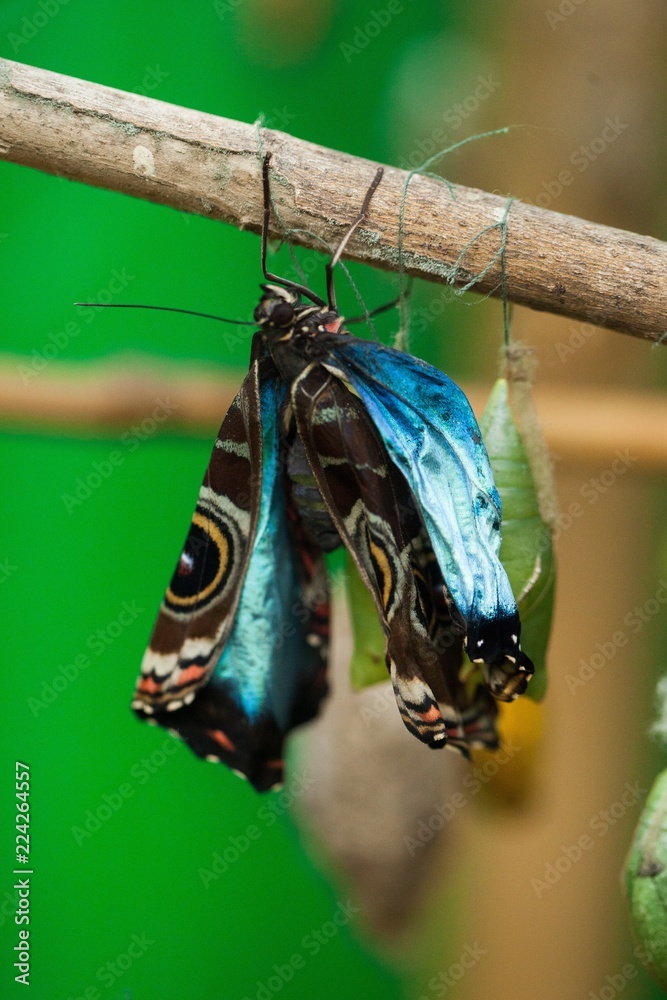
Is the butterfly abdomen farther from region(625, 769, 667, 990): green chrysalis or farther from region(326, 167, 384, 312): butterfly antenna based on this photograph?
region(625, 769, 667, 990): green chrysalis

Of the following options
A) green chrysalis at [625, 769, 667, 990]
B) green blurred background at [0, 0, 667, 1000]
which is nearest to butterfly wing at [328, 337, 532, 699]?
green chrysalis at [625, 769, 667, 990]

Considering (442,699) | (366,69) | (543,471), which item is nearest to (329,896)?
(442,699)

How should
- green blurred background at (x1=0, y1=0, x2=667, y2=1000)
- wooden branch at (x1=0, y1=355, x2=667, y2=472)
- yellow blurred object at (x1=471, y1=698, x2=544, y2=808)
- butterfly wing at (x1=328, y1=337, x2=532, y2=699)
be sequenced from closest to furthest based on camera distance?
butterfly wing at (x1=328, y1=337, x2=532, y2=699) < yellow blurred object at (x1=471, y1=698, x2=544, y2=808) < wooden branch at (x1=0, y1=355, x2=667, y2=472) < green blurred background at (x1=0, y1=0, x2=667, y2=1000)

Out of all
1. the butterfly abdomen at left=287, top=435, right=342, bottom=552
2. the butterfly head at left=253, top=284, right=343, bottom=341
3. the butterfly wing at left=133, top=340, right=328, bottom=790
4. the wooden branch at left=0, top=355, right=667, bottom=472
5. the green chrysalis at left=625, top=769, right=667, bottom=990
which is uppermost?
the wooden branch at left=0, top=355, right=667, bottom=472

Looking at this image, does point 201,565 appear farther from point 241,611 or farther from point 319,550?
point 319,550

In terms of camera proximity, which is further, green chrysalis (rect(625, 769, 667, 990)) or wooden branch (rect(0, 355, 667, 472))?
wooden branch (rect(0, 355, 667, 472))

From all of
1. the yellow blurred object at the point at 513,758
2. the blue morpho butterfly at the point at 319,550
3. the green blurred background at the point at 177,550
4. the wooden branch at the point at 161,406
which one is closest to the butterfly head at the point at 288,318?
the blue morpho butterfly at the point at 319,550

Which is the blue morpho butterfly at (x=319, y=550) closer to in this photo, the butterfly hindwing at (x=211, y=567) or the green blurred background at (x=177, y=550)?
the butterfly hindwing at (x=211, y=567)
